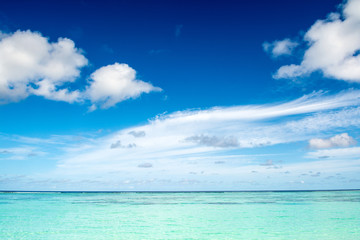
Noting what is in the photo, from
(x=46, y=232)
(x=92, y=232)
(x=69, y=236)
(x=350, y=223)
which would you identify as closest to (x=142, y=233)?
(x=92, y=232)

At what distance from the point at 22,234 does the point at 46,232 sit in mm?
1627

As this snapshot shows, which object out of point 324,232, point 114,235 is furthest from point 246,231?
point 114,235

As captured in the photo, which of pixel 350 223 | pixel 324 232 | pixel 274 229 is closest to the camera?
pixel 324 232

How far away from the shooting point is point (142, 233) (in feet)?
68.6

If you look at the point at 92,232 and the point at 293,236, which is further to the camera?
the point at 92,232

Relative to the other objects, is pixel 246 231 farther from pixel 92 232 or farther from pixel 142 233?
pixel 92 232

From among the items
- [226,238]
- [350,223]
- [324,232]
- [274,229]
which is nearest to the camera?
[226,238]

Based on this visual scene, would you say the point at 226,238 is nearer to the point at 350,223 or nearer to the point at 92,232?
the point at 92,232

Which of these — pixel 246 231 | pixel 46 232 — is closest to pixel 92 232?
pixel 46 232

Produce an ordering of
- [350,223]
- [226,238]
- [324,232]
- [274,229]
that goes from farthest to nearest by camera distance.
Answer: [350,223]
[274,229]
[324,232]
[226,238]

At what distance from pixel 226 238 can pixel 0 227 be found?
1917 centimetres

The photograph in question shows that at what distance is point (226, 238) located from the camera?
1908 cm

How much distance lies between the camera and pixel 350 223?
81.3 ft

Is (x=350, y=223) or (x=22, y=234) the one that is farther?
(x=350, y=223)
